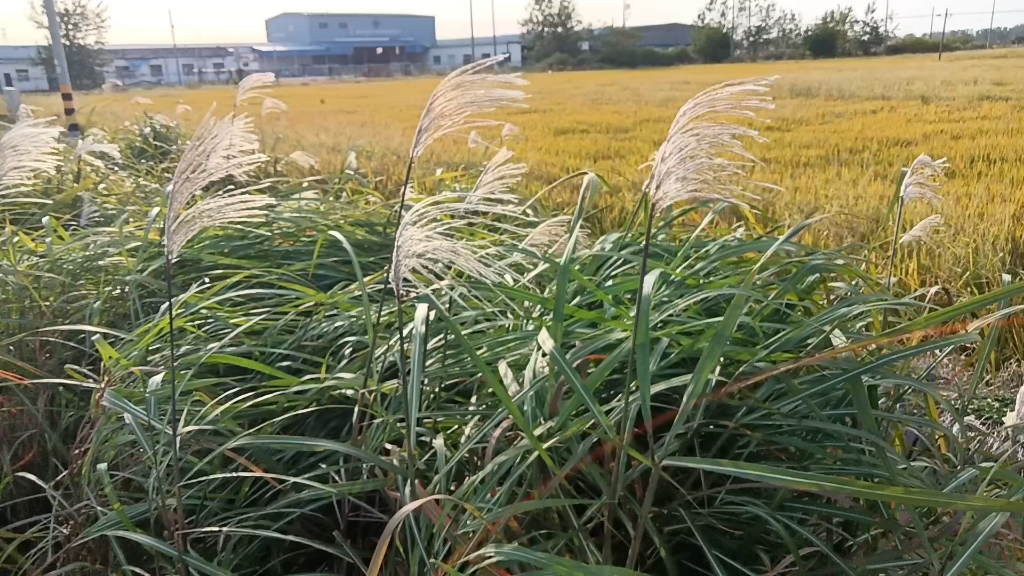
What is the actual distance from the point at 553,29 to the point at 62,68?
355cm

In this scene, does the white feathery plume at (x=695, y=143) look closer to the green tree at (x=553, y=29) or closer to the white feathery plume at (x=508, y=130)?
the white feathery plume at (x=508, y=130)

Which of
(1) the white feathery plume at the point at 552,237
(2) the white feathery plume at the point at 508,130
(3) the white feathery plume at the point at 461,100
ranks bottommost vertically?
(1) the white feathery plume at the point at 552,237

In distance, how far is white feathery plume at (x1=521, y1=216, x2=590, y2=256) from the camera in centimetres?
124

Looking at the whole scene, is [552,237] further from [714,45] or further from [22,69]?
[22,69]

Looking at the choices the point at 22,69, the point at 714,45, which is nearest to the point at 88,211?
the point at 714,45

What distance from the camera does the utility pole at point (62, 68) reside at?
447cm

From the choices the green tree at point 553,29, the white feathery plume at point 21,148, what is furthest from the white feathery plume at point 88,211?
the green tree at point 553,29

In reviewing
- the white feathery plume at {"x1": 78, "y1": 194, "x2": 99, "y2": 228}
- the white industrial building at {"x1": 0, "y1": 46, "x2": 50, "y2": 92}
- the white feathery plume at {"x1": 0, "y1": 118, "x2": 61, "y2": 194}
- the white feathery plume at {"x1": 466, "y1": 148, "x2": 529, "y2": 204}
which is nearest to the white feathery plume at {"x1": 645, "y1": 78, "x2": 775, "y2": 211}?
the white feathery plume at {"x1": 466, "y1": 148, "x2": 529, "y2": 204}

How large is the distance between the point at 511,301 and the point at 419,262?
52 cm

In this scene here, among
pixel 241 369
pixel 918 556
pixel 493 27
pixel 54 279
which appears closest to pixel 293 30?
pixel 493 27

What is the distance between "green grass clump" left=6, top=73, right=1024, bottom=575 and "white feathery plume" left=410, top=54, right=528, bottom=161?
0.68 feet

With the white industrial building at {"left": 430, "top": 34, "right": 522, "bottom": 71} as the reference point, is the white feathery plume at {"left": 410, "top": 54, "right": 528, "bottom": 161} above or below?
below

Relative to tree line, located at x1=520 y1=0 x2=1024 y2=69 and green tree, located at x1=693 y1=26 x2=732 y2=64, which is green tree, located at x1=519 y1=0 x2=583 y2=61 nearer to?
tree line, located at x1=520 y1=0 x2=1024 y2=69

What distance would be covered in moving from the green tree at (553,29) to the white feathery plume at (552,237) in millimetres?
1420
